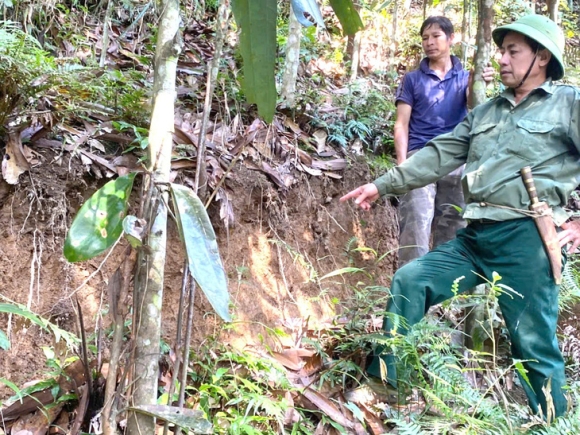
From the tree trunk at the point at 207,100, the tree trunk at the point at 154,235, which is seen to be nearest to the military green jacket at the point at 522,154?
the tree trunk at the point at 207,100

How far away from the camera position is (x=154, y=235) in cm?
147

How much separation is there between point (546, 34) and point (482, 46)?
0.52m

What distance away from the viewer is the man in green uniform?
2668 millimetres

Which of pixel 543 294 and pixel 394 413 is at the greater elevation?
pixel 543 294

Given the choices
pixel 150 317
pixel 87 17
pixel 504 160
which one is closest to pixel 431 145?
pixel 504 160

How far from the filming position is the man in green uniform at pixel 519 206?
2668mm

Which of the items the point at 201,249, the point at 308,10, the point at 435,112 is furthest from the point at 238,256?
the point at 308,10

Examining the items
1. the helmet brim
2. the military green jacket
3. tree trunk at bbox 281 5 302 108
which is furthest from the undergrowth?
tree trunk at bbox 281 5 302 108

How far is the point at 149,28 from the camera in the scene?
5168mm

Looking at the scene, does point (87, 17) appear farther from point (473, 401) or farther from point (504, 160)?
point (473, 401)

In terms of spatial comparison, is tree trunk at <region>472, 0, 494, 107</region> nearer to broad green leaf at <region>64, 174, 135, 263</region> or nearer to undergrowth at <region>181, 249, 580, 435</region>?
undergrowth at <region>181, 249, 580, 435</region>

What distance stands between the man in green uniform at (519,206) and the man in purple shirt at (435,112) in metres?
0.89

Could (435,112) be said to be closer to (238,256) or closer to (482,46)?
(482,46)

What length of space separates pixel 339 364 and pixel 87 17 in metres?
4.06
